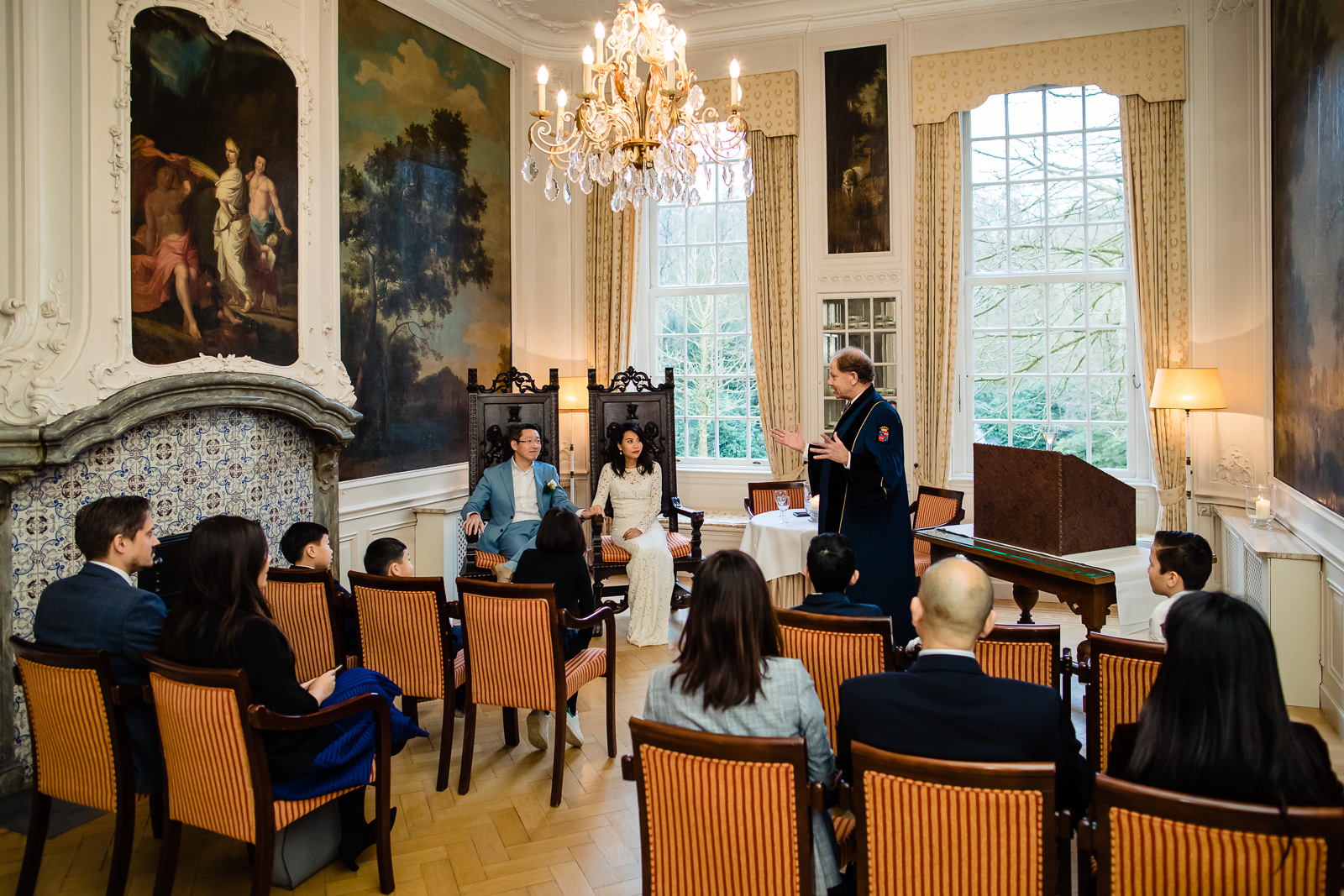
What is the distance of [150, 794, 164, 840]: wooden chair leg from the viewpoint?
123 inches

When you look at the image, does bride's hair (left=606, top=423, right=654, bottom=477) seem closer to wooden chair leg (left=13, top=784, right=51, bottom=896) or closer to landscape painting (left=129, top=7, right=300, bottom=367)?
landscape painting (left=129, top=7, right=300, bottom=367)

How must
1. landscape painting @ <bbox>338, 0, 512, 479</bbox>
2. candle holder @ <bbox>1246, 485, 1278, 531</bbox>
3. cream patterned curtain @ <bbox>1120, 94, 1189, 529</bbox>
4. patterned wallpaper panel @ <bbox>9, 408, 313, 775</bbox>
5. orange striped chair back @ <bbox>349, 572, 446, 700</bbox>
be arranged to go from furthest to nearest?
cream patterned curtain @ <bbox>1120, 94, 1189, 529</bbox>
landscape painting @ <bbox>338, 0, 512, 479</bbox>
candle holder @ <bbox>1246, 485, 1278, 531</bbox>
patterned wallpaper panel @ <bbox>9, 408, 313, 775</bbox>
orange striped chair back @ <bbox>349, 572, 446, 700</bbox>

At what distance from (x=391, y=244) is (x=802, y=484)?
136 inches

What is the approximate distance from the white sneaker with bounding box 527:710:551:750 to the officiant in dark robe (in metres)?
1.60

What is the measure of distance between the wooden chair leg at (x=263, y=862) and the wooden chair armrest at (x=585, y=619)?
124 centimetres

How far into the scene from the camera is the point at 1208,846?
1576mm

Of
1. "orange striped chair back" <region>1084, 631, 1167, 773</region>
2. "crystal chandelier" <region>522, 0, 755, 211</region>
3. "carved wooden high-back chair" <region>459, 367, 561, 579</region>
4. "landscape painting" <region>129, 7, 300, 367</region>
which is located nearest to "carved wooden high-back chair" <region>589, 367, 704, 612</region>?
"carved wooden high-back chair" <region>459, 367, 561, 579</region>

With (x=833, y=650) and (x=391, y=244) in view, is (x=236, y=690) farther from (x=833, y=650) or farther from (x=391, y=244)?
(x=391, y=244)

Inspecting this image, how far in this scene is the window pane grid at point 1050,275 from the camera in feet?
22.5

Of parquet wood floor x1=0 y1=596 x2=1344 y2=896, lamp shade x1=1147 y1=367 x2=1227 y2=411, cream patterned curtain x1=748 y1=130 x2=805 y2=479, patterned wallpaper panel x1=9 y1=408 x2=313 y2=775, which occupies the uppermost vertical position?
cream patterned curtain x1=748 y1=130 x2=805 y2=479

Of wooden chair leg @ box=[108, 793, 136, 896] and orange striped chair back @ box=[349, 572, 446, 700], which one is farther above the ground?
orange striped chair back @ box=[349, 572, 446, 700]

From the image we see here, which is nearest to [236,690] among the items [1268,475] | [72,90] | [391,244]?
[72,90]

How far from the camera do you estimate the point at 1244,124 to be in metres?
6.13

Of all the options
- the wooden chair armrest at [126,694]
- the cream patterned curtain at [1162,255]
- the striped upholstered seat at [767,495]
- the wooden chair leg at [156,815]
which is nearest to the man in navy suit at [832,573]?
the wooden chair armrest at [126,694]
